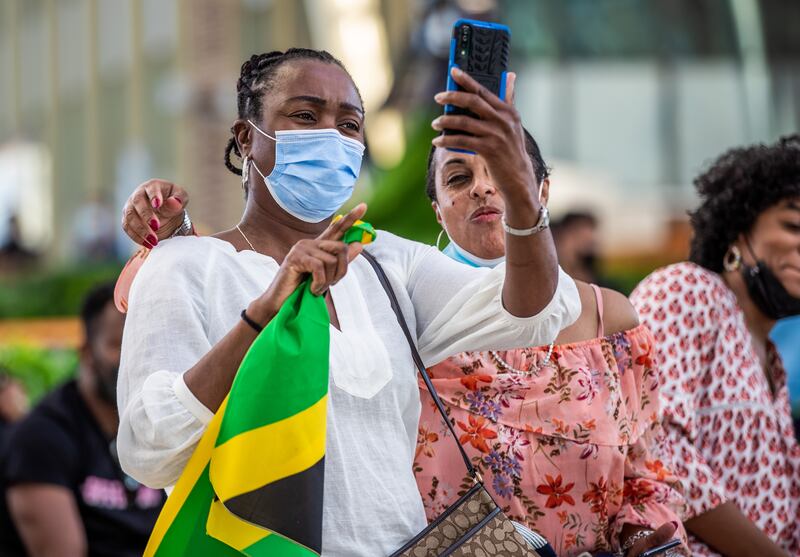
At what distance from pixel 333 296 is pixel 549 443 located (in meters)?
0.78

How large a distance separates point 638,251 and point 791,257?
11938 millimetres

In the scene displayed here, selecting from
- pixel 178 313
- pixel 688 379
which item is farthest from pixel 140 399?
pixel 688 379

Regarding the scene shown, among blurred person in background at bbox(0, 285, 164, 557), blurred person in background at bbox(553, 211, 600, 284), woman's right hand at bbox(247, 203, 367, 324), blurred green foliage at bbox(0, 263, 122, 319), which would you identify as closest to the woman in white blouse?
woman's right hand at bbox(247, 203, 367, 324)

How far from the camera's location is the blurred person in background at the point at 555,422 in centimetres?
333

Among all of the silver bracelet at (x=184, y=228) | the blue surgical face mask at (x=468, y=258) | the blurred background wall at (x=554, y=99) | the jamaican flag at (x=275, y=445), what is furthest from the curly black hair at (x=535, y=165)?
the blurred background wall at (x=554, y=99)

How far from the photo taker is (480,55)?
2.70 metres

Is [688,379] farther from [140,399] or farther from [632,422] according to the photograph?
[140,399]

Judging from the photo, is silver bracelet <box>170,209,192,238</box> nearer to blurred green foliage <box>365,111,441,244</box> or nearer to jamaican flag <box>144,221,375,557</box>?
jamaican flag <box>144,221,375,557</box>

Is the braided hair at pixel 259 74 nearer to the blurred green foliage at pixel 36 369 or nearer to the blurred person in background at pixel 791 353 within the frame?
the blurred person in background at pixel 791 353

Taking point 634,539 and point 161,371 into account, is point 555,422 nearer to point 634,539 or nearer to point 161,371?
point 634,539

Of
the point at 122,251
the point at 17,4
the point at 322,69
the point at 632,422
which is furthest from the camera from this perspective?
the point at 17,4

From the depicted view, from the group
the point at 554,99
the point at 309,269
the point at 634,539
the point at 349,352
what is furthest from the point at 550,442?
the point at 554,99

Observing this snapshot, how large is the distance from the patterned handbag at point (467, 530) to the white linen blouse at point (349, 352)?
3cm

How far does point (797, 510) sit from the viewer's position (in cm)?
423
